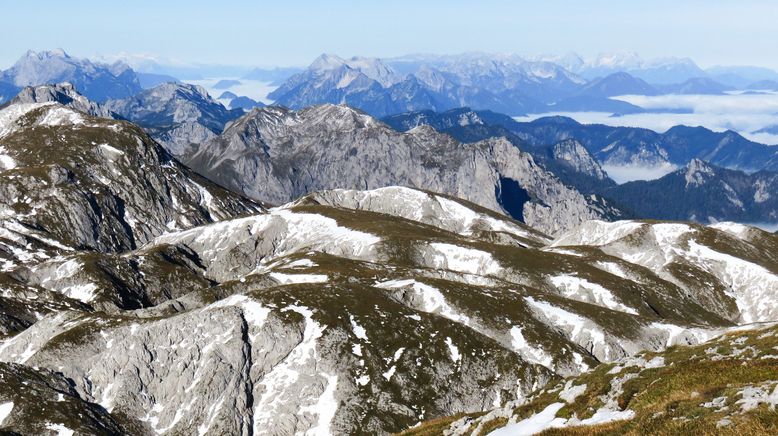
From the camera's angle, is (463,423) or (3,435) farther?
(3,435)

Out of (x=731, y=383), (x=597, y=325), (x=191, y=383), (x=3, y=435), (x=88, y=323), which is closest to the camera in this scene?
(x=731, y=383)

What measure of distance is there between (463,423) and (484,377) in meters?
89.0

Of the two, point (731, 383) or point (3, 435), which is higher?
point (731, 383)

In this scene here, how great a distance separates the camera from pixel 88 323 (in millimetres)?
137500

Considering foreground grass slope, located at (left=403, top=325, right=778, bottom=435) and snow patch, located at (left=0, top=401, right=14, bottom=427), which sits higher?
foreground grass slope, located at (left=403, top=325, right=778, bottom=435)

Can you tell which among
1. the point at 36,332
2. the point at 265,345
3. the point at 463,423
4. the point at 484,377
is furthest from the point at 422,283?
the point at 463,423

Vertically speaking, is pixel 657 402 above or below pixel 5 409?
above

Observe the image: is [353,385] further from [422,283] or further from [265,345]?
[422,283]

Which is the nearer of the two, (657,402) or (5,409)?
(657,402)

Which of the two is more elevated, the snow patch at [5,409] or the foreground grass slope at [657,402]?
the foreground grass slope at [657,402]

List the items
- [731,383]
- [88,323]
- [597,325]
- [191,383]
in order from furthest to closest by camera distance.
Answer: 1. [597,325]
2. [88,323]
3. [191,383]
4. [731,383]

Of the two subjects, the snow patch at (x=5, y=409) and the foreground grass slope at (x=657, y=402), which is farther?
the snow patch at (x=5, y=409)

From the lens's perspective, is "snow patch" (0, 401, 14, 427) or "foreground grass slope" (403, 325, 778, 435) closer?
"foreground grass slope" (403, 325, 778, 435)

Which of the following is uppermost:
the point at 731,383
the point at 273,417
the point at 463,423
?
the point at 731,383
